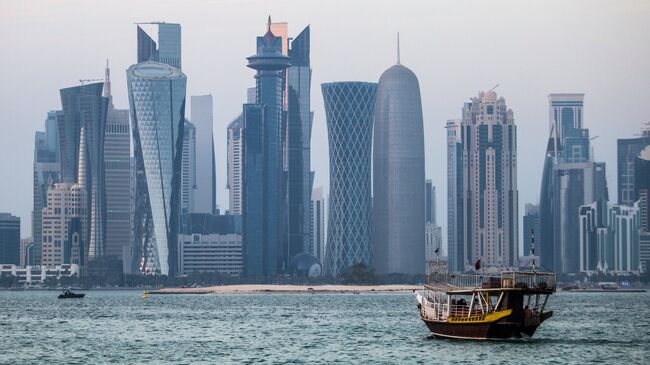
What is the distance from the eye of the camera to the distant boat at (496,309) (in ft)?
387

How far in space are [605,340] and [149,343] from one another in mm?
44235

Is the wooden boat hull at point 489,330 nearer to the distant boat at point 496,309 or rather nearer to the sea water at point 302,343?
the distant boat at point 496,309

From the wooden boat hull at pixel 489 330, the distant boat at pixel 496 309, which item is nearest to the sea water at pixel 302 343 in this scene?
the wooden boat hull at pixel 489 330

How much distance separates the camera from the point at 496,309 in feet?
Result: 390

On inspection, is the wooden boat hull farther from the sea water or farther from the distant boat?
the sea water

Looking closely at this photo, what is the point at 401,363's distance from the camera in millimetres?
111062

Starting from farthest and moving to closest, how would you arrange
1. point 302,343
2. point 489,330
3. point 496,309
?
1. point 302,343
2. point 489,330
3. point 496,309

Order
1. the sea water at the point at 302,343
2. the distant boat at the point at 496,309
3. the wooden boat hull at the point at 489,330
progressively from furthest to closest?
the wooden boat hull at the point at 489,330 < the distant boat at the point at 496,309 < the sea water at the point at 302,343

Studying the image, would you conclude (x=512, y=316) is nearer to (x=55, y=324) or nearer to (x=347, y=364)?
(x=347, y=364)

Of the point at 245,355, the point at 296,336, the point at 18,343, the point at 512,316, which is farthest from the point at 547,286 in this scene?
the point at 18,343

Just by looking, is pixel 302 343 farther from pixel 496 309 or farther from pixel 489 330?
pixel 496 309

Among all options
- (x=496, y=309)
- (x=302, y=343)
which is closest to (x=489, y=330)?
(x=496, y=309)

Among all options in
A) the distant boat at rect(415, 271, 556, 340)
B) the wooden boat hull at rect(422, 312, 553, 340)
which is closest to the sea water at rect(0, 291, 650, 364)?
the wooden boat hull at rect(422, 312, 553, 340)

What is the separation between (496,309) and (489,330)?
1.96 meters
